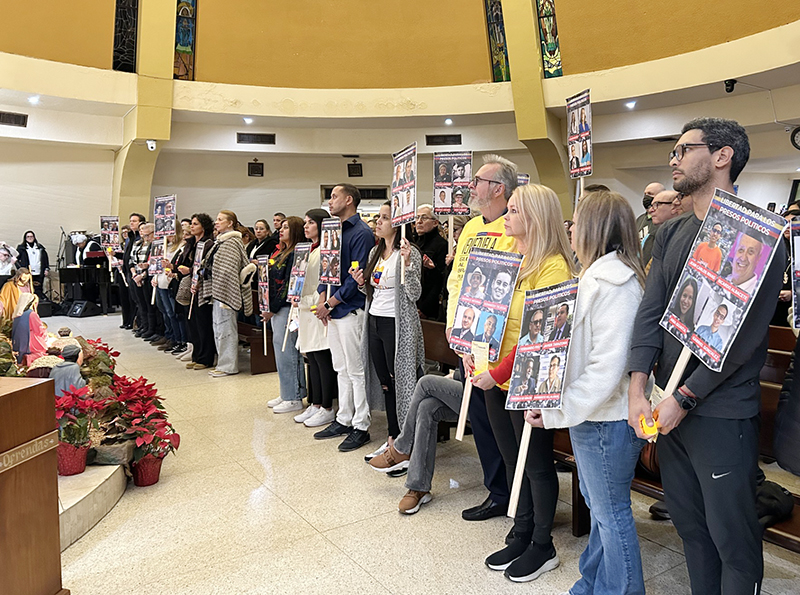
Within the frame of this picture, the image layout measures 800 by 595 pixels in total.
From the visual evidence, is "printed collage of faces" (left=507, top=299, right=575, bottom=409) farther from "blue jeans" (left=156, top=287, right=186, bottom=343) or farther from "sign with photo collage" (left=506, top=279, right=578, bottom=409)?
"blue jeans" (left=156, top=287, right=186, bottom=343)

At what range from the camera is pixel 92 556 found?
2619mm

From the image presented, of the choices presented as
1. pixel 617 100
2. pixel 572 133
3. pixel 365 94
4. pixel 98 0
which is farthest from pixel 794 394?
pixel 98 0

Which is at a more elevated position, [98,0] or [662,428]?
[98,0]

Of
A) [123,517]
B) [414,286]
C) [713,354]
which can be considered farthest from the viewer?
[414,286]

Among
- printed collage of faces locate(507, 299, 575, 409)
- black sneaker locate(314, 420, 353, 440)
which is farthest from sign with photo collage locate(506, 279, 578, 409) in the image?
black sneaker locate(314, 420, 353, 440)

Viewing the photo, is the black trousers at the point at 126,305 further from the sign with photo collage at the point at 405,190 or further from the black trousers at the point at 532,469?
the black trousers at the point at 532,469

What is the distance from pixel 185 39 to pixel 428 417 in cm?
1026

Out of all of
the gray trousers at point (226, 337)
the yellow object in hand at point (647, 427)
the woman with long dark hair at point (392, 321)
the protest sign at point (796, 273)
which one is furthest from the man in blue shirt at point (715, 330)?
the gray trousers at point (226, 337)

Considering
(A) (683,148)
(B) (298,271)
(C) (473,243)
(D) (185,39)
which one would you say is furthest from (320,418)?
(D) (185,39)

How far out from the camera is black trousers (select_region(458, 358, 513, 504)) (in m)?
2.94

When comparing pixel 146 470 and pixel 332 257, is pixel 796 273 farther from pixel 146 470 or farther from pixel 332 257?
pixel 146 470

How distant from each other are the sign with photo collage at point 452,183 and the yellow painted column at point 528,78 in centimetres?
758

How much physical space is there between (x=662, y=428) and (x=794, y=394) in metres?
0.35

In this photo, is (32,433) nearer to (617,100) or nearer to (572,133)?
(572,133)
